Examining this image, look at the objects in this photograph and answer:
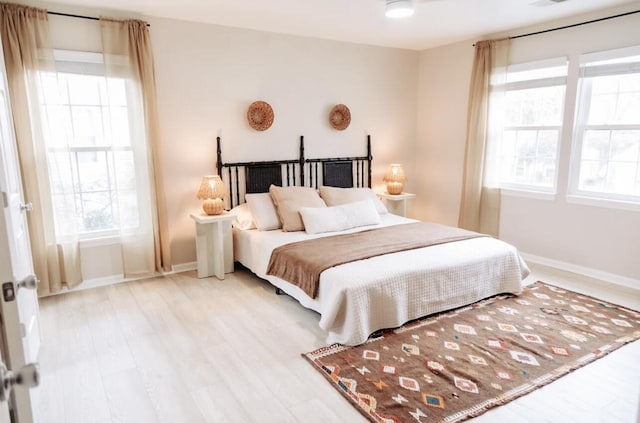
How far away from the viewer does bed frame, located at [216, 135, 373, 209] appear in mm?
4449

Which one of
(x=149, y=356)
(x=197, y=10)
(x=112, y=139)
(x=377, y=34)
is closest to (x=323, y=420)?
(x=149, y=356)

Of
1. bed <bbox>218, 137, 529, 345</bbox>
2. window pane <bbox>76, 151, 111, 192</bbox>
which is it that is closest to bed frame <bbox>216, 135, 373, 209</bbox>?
bed <bbox>218, 137, 529, 345</bbox>

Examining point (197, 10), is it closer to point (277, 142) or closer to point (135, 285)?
point (277, 142)

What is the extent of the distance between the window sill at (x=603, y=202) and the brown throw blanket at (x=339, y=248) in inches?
49.1

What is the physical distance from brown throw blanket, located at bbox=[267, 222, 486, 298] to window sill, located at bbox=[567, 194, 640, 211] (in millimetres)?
1246

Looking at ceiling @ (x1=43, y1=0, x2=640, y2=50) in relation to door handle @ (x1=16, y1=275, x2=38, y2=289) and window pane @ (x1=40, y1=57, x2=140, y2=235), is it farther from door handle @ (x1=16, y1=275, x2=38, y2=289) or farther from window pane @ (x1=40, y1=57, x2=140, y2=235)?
door handle @ (x1=16, y1=275, x2=38, y2=289)

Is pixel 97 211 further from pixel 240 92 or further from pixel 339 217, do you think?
pixel 339 217

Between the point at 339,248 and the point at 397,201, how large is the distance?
2.32 metres

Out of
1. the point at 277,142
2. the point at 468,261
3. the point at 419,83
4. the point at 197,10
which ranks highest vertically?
the point at 197,10

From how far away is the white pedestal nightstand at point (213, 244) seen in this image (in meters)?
3.98

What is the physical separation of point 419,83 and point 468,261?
10.8 ft

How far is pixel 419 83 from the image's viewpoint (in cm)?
567

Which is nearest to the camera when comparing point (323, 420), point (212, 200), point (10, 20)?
point (323, 420)

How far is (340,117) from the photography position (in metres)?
5.04
